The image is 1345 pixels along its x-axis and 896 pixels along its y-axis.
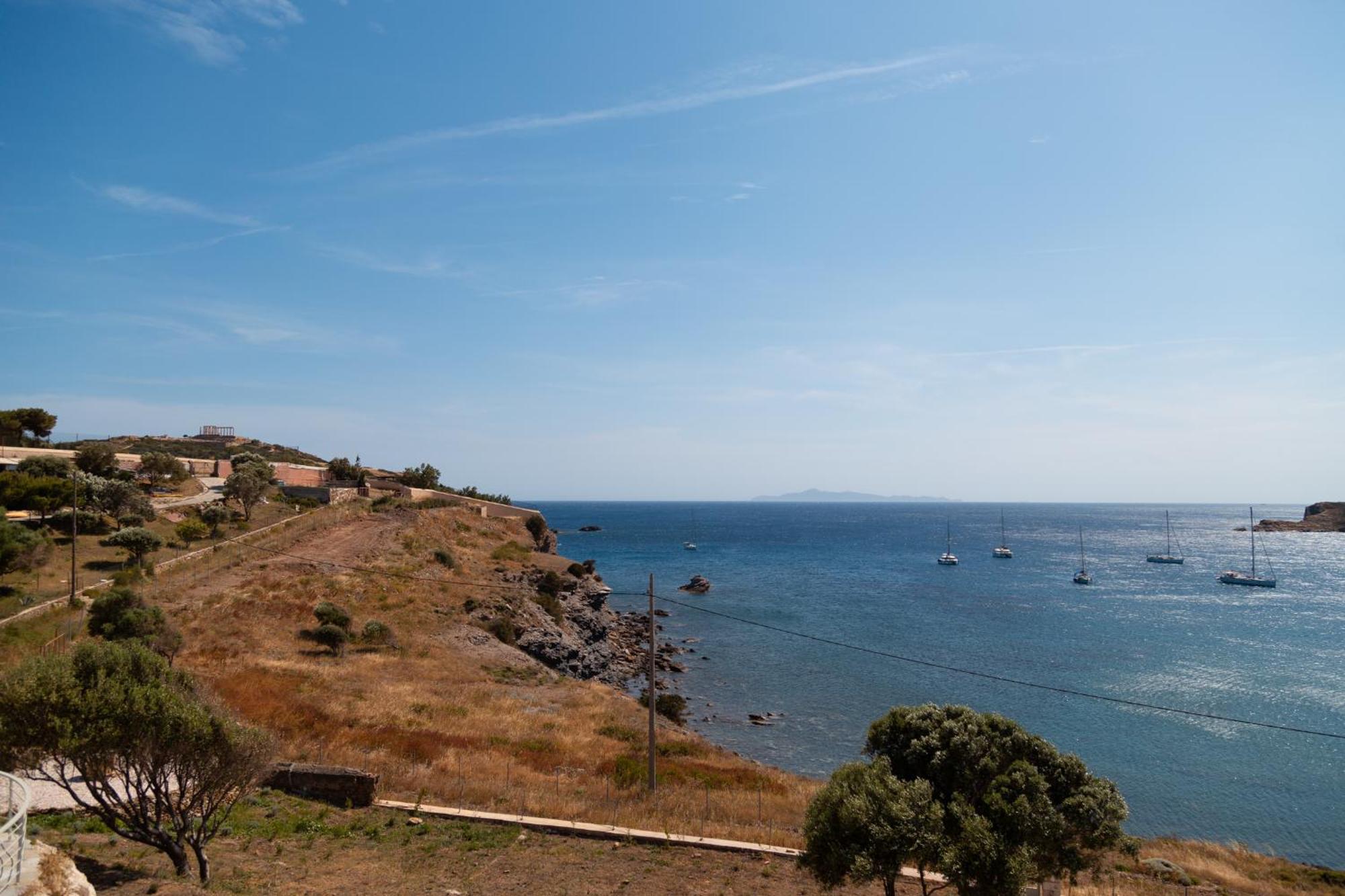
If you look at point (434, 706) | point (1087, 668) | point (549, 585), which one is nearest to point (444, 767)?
point (434, 706)

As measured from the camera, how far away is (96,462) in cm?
5819

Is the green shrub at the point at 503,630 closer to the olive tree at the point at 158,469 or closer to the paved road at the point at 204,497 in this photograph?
the paved road at the point at 204,497

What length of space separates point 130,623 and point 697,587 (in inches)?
2582

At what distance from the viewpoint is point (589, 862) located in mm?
16859

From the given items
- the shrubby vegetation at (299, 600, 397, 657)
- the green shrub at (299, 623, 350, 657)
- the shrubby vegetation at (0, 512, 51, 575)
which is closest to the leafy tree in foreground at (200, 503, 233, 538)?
the shrubby vegetation at (0, 512, 51, 575)

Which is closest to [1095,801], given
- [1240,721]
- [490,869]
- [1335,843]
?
Answer: [490,869]

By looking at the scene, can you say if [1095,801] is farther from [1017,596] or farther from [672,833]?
[1017,596]

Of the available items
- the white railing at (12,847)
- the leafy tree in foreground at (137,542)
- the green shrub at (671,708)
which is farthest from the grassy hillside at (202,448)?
the white railing at (12,847)

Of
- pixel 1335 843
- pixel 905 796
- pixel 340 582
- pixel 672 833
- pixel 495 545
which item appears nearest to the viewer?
pixel 905 796

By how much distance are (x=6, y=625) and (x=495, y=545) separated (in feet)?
147

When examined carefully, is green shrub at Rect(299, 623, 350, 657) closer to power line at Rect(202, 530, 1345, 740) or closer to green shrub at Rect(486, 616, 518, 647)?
green shrub at Rect(486, 616, 518, 647)

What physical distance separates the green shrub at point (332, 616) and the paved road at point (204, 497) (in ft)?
82.1

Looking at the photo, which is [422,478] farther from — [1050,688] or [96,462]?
[1050,688]

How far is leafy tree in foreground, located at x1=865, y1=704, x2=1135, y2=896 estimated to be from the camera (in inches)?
486
